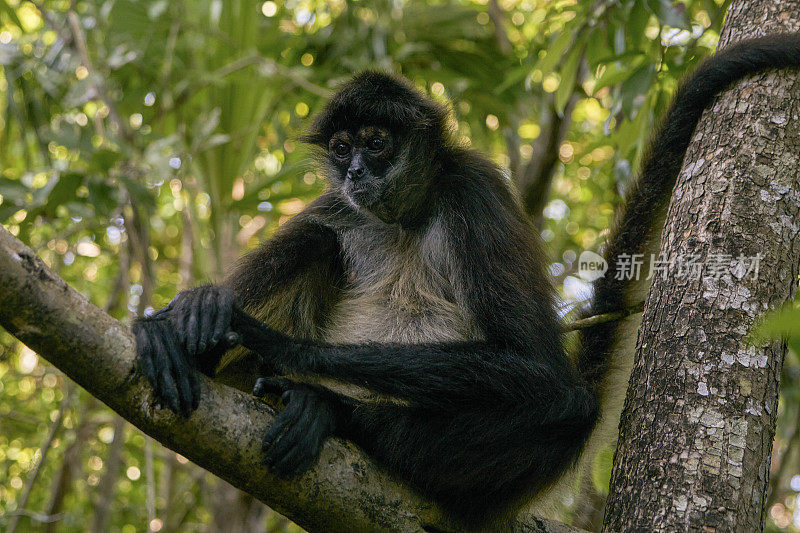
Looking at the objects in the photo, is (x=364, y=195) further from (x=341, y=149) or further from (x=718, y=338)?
(x=718, y=338)

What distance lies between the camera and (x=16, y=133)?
7621 mm

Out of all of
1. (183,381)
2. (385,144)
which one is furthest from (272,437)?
(385,144)

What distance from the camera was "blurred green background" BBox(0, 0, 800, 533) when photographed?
461 centimetres

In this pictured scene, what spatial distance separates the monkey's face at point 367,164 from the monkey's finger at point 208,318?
4.03 ft

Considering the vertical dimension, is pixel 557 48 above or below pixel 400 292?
above

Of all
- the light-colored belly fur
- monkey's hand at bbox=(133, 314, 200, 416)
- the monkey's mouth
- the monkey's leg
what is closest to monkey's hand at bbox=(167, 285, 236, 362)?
monkey's hand at bbox=(133, 314, 200, 416)

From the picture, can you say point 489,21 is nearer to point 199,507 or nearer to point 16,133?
point 16,133

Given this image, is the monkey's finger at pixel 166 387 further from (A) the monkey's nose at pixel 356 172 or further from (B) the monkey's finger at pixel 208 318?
(A) the monkey's nose at pixel 356 172

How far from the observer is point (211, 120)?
5.82 meters

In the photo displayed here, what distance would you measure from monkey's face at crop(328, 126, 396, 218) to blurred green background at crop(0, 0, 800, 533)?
735mm

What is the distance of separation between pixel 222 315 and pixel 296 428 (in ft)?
1.81

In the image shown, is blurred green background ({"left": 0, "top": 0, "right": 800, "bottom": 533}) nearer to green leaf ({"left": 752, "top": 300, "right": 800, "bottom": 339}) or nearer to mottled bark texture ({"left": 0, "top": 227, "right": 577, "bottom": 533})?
mottled bark texture ({"left": 0, "top": 227, "right": 577, "bottom": 533})

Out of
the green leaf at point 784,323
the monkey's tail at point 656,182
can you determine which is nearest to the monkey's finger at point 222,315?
the monkey's tail at point 656,182

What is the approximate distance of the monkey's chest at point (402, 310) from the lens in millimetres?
3662
